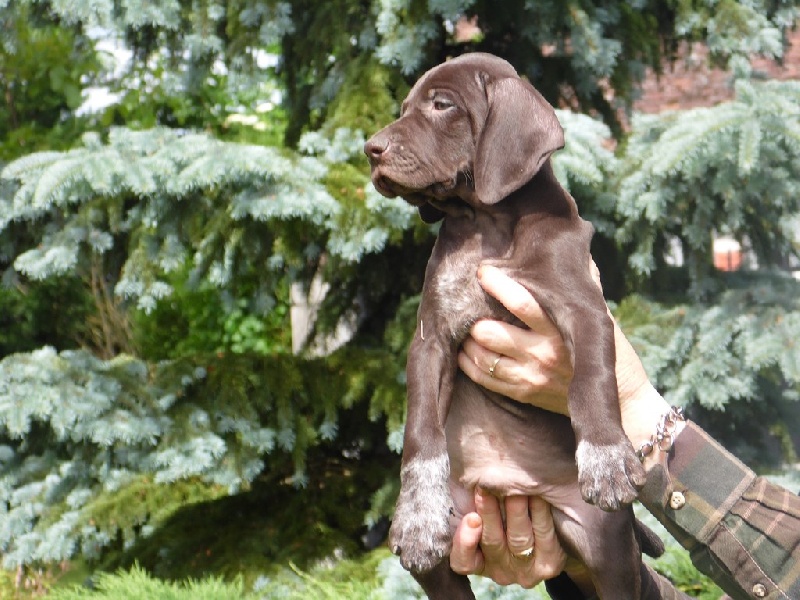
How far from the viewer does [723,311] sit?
4410 millimetres

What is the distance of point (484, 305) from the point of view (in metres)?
2.77

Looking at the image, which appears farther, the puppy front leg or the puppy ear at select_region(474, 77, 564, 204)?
the puppy ear at select_region(474, 77, 564, 204)

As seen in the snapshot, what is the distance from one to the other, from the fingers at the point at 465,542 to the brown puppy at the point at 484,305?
0.04m

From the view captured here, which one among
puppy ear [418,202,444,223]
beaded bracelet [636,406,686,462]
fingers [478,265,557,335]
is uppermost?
puppy ear [418,202,444,223]

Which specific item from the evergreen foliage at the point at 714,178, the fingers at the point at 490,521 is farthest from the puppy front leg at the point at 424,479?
the evergreen foliage at the point at 714,178

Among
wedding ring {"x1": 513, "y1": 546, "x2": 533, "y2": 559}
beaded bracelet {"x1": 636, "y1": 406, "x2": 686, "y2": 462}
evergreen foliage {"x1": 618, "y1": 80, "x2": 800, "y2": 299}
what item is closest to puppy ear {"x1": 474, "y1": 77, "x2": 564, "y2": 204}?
beaded bracelet {"x1": 636, "y1": 406, "x2": 686, "y2": 462}

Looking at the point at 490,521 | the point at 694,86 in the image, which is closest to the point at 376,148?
Result: the point at 490,521

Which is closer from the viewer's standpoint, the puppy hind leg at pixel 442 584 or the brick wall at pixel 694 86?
the puppy hind leg at pixel 442 584

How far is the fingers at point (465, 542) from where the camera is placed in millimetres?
2699

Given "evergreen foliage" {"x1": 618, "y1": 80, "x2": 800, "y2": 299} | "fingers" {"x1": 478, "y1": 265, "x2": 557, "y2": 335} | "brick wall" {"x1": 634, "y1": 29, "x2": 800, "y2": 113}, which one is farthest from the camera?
"brick wall" {"x1": 634, "y1": 29, "x2": 800, "y2": 113}

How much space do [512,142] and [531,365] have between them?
2.11 feet

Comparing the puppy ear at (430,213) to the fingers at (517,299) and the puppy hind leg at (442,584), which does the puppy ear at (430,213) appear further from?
the puppy hind leg at (442,584)

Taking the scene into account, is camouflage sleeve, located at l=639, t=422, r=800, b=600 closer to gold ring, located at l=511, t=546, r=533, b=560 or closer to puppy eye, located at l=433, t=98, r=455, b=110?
gold ring, located at l=511, t=546, r=533, b=560

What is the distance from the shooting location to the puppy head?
2645 millimetres
